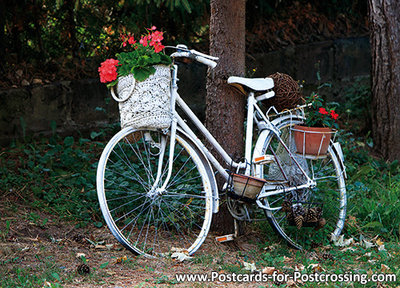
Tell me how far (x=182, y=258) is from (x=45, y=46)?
3349mm

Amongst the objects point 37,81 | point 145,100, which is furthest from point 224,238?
point 37,81

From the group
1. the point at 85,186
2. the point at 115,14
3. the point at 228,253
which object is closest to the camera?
the point at 228,253

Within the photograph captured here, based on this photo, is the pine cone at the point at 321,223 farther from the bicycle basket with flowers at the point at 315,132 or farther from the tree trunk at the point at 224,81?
the tree trunk at the point at 224,81

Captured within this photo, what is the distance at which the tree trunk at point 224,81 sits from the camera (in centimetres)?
398

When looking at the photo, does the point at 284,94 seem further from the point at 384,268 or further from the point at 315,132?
the point at 384,268

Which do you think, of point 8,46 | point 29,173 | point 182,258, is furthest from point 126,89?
point 8,46

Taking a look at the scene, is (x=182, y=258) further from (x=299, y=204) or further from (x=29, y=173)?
(x=29, y=173)

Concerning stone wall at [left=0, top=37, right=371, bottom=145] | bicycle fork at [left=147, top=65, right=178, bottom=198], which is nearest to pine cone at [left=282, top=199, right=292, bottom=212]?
bicycle fork at [left=147, top=65, right=178, bottom=198]

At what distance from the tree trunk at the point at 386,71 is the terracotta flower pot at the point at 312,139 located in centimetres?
187

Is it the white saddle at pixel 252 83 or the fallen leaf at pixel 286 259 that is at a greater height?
the white saddle at pixel 252 83

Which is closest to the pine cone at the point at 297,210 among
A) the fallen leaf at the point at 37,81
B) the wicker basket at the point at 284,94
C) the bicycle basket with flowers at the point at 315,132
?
the bicycle basket with flowers at the point at 315,132

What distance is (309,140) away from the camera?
13.1 ft

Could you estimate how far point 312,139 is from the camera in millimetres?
3975

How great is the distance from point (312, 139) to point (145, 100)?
4.46ft
